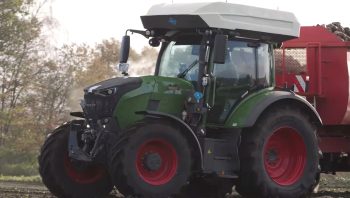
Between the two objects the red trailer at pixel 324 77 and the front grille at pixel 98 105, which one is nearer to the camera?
the front grille at pixel 98 105

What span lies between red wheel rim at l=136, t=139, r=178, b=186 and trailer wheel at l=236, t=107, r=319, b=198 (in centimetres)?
107

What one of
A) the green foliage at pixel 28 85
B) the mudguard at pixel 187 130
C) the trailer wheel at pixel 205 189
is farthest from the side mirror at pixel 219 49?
the green foliage at pixel 28 85

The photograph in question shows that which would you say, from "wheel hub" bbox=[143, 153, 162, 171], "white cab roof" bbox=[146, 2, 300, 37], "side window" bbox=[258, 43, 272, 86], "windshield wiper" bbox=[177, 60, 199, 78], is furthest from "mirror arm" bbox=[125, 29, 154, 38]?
A: "wheel hub" bbox=[143, 153, 162, 171]

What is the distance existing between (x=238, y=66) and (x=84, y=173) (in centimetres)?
254

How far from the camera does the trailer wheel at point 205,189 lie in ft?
31.6

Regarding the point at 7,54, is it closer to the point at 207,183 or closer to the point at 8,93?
the point at 8,93

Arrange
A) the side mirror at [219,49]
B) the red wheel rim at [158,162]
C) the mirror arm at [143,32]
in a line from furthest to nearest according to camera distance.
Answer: the mirror arm at [143,32] < the side mirror at [219,49] < the red wheel rim at [158,162]

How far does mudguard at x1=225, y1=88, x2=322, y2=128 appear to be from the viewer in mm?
8789

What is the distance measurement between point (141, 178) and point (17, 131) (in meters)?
27.8

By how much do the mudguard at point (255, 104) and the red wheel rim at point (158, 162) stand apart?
107 cm

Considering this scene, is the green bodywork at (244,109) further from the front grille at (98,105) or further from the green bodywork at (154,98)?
the front grille at (98,105)

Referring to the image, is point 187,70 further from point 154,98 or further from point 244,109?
point 244,109

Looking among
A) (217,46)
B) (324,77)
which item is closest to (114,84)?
(217,46)

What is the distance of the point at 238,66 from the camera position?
9250 mm
